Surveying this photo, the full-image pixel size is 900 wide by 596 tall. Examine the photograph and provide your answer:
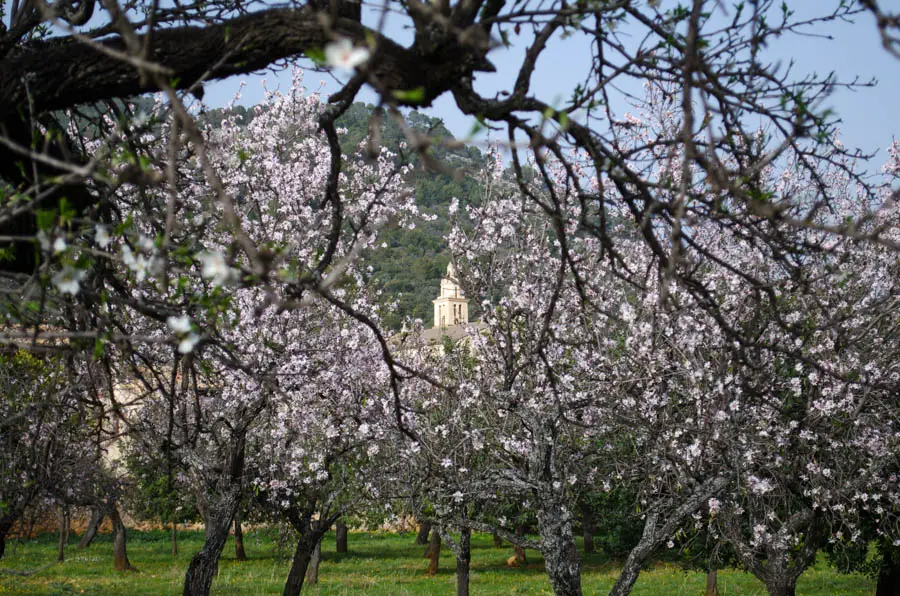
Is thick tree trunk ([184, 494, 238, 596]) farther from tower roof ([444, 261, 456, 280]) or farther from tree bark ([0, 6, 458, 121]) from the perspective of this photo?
tree bark ([0, 6, 458, 121])

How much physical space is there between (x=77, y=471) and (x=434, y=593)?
1000 cm

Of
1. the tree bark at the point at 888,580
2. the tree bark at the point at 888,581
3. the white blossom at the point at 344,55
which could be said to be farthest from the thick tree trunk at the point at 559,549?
the tree bark at the point at 888,581

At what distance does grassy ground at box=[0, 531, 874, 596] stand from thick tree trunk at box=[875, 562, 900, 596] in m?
3.98

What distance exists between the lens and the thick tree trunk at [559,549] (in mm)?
9336

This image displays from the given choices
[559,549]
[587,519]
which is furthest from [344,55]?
[587,519]

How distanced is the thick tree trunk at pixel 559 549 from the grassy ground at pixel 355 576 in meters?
10.5

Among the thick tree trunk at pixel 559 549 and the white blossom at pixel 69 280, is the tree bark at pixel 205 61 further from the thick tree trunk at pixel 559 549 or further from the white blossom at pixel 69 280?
the thick tree trunk at pixel 559 549

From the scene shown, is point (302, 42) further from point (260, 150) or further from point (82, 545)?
point (82, 545)

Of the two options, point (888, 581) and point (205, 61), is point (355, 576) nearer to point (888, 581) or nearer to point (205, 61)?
point (888, 581)

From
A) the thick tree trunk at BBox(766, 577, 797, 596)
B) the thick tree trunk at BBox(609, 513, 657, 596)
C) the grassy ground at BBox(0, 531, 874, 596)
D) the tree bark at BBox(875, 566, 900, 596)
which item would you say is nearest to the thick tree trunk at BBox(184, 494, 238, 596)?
the thick tree trunk at BBox(609, 513, 657, 596)

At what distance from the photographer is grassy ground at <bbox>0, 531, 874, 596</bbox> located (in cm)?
2008

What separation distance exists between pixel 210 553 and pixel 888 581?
12.9 m

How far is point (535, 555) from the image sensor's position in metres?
30.5

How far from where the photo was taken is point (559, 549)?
9469 mm
